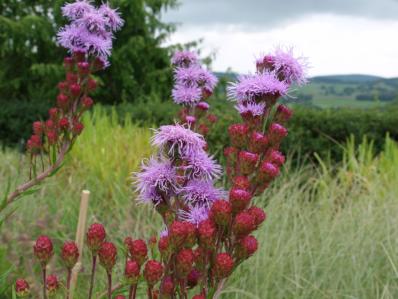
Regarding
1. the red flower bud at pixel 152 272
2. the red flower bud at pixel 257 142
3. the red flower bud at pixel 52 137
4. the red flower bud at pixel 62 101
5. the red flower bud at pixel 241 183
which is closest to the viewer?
the red flower bud at pixel 152 272

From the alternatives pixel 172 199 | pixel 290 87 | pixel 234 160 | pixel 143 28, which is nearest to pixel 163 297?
pixel 172 199

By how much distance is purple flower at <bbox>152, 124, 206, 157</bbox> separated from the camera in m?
1.55

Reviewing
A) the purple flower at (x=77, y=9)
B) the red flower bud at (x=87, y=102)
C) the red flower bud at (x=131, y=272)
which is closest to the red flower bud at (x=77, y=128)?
the red flower bud at (x=87, y=102)

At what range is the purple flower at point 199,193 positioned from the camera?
1.61 metres

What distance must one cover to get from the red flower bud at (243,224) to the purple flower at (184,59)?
5.14 ft

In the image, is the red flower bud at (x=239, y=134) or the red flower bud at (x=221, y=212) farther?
the red flower bud at (x=239, y=134)

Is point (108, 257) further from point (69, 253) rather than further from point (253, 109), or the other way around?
point (253, 109)

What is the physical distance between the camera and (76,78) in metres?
3.04

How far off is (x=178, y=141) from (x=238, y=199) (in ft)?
0.69

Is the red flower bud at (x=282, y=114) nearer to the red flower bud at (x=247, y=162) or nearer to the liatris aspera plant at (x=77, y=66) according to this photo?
the red flower bud at (x=247, y=162)

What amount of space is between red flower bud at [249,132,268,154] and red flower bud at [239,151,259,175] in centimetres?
5

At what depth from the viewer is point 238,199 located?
155 centimetres

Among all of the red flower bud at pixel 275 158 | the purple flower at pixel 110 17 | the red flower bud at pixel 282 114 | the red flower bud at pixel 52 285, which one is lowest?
the red flower bud at pixel 52 285

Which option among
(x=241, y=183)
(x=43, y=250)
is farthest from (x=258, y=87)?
(x=43, y=250)
